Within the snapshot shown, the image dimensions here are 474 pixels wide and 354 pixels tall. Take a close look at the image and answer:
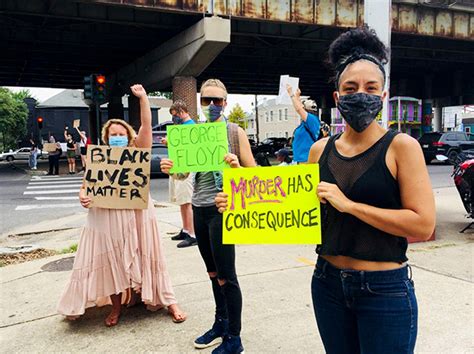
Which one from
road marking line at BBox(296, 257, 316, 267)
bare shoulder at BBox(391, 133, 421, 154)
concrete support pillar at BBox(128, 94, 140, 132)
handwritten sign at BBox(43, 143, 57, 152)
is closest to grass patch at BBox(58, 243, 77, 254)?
road marking line at BBox(296, 257, 316, 267)

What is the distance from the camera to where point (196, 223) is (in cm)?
306

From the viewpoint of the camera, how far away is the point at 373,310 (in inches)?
63.9

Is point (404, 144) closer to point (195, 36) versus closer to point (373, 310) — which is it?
point (373, 310)

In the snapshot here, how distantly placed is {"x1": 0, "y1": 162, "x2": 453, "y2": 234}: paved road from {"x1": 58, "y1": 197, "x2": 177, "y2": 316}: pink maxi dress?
5.89m

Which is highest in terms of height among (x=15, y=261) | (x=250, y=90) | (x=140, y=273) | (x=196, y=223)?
(x=250, y=90)

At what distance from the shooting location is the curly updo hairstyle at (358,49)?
1724mm

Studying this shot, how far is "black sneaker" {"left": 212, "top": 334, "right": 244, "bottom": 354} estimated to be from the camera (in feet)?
9.71

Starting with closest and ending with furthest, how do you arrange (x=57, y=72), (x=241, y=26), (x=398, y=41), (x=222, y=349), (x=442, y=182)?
(x=222, y=349) → (x=442, y=182) → (x=241, y=26) → (x=398, y=41) → (x=57, y=72)

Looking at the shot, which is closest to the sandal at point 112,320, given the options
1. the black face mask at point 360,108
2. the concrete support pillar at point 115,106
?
the black face mask at point 360,108

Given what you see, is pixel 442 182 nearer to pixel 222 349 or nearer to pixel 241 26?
pixel 241 26

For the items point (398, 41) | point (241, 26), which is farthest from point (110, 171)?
point (398, 41)

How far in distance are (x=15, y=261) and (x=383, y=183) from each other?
5.91 metres

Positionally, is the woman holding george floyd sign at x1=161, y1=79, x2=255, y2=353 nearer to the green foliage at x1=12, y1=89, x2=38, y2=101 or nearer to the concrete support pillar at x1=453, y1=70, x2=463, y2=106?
the concrete support pillar at x1=453, y1=70, x2=463, y2=106

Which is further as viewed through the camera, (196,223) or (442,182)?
(442,182)
